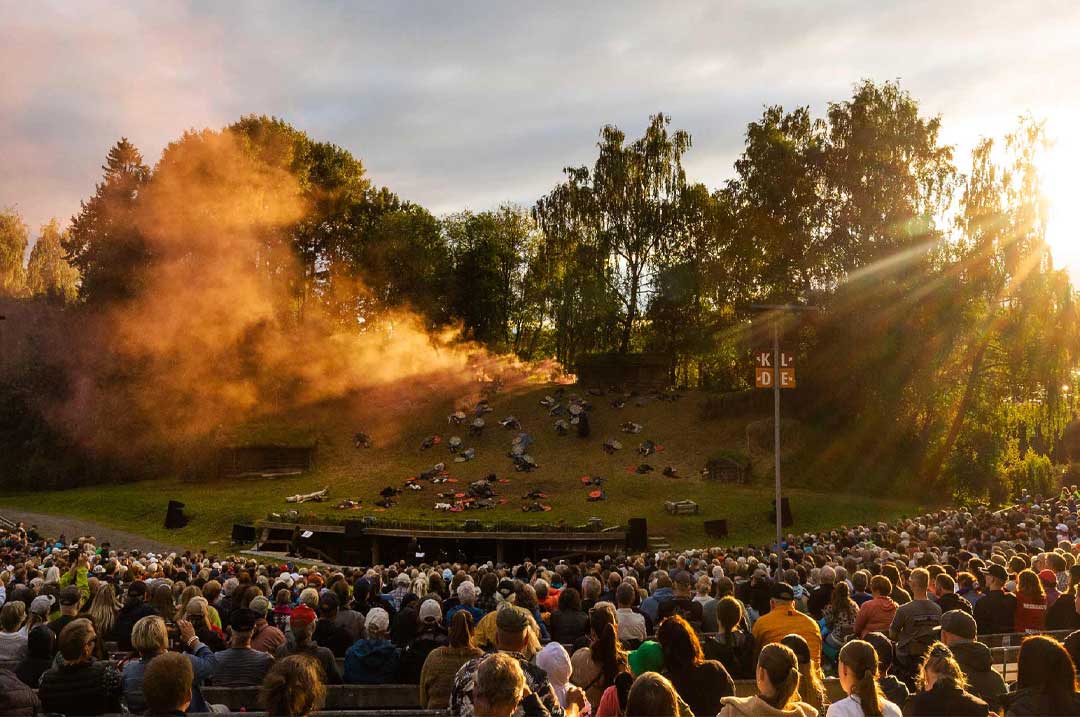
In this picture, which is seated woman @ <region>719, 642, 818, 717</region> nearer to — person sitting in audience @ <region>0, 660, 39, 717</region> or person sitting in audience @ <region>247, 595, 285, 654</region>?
person sitting in audience @ <region>0, 660, 39, 717</region>

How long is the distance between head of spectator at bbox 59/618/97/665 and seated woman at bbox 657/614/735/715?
4.55 metres

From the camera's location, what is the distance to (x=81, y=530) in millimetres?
42406

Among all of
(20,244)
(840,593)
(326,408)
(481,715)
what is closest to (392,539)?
(326,408)

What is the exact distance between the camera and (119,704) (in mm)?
7441

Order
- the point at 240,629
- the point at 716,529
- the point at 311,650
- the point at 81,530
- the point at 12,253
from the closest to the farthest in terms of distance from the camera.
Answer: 1. the point at 311,650
2. the point at 240,629
3. the point at 716,529
4. the point at 81,530
5. the point at 12,253

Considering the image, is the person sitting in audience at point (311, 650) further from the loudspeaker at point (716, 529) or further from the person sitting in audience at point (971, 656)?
the loudspeaker at point (716, 529)

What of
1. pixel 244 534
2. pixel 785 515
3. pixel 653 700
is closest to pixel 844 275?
pixel 785 515

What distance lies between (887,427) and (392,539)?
27129 mm

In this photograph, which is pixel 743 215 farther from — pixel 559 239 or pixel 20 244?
pixel 20 244

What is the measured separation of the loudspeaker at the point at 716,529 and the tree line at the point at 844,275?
12282 mm

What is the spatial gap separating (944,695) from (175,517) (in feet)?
137

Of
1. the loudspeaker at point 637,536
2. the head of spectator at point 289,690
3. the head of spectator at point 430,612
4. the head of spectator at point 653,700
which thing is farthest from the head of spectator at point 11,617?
the loudspeaker at point 637,536

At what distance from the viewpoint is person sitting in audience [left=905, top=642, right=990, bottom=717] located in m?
6.20

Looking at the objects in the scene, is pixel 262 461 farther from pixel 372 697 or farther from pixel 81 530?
pixel 372 697
